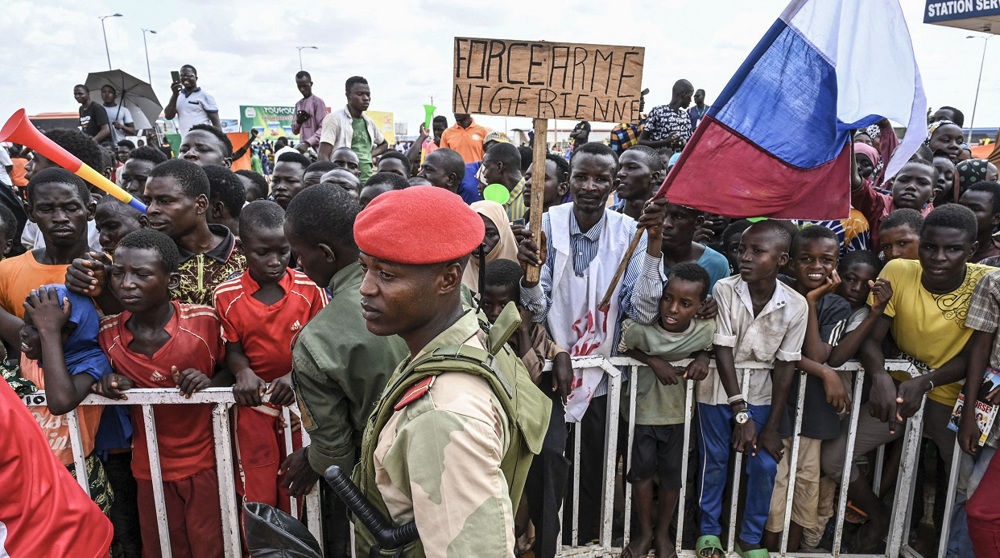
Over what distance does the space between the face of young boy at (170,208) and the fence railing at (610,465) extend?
3.16 ft

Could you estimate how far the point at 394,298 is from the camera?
1551 millimetres

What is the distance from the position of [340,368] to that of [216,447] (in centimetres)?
122

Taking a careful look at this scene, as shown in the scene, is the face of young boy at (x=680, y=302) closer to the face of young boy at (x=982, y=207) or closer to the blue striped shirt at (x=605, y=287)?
the blue striped shirt at (x=605, y=287)

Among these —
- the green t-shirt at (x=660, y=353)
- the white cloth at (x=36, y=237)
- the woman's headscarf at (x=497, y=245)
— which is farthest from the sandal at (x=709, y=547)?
the white cloth at (x=36, y=237)

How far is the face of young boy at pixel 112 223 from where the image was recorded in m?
3.43

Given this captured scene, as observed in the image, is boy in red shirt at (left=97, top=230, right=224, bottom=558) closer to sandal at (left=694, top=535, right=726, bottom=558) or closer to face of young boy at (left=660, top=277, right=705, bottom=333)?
face of young boy at (left=660, top=277, right=705, bottom=333)

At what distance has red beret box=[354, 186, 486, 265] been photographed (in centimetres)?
149

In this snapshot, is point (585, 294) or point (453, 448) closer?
point (453, 448)

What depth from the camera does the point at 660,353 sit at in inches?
121

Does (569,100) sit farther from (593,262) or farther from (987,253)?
(987,253)

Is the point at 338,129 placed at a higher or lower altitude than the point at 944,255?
higher

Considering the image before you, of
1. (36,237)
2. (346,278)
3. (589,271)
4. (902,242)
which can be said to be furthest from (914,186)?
(36,237)

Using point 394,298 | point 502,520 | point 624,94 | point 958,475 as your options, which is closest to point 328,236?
→ point 394,298

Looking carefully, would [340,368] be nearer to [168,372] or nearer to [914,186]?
[168,372]
